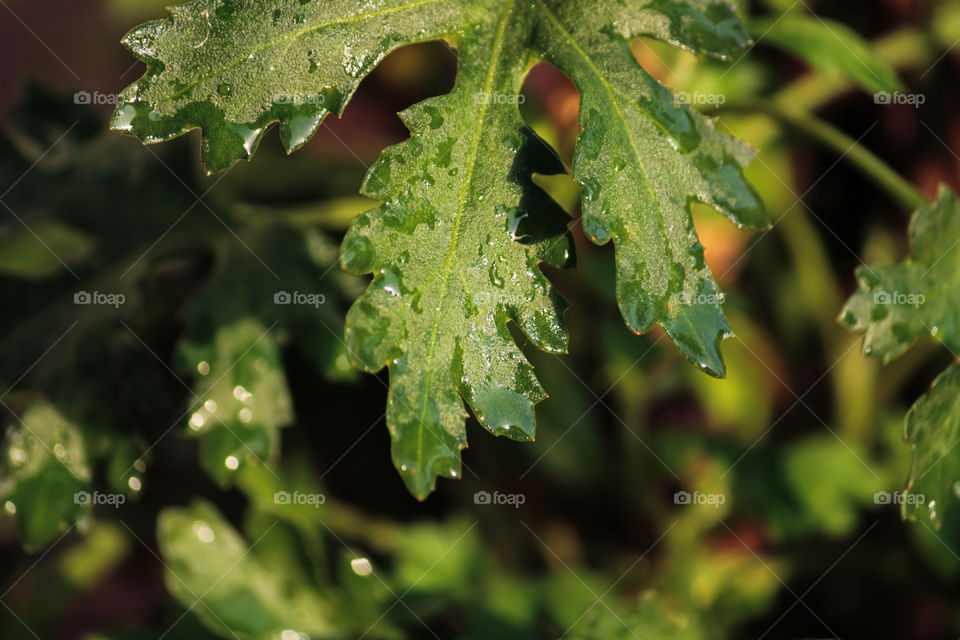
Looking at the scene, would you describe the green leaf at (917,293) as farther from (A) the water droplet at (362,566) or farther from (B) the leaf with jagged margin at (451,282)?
(A) the water droplet at (362,566)

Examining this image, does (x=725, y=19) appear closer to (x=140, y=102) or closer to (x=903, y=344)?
(x=903, y=344)

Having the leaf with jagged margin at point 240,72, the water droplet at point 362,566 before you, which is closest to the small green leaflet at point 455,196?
the leaf with jagged margin at point 240,72

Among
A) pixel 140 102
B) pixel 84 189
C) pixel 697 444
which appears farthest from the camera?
pixel 697 444

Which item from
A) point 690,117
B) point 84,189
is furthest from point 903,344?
point 84,189

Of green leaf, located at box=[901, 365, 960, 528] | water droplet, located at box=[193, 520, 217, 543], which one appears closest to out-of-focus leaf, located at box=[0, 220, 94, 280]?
water droplet, located at box=[193, 520, 217, 543]

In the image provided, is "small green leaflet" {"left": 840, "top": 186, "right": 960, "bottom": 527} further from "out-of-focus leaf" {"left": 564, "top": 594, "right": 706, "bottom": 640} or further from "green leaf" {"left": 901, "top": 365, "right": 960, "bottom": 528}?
"out-of-focus leaf" {"left": 564, "top": 594, "right": 706, "bottom": 640}

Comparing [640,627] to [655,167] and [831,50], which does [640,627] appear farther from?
[831,50]

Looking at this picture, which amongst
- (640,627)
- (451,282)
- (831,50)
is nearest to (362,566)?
(640,627)
